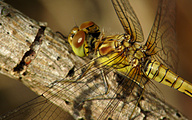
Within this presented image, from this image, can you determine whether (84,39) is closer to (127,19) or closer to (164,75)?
(127,19)

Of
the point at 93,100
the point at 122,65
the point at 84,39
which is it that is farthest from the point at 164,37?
the point at 93,100

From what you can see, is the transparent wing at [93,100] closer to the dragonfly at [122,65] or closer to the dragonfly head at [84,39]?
the dragonfly at [122,65]

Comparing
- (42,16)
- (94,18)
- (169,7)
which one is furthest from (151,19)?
(42,16)

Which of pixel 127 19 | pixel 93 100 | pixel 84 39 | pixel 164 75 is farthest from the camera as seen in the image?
pixel 127 19

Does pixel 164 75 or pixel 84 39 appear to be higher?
pixel 164 75

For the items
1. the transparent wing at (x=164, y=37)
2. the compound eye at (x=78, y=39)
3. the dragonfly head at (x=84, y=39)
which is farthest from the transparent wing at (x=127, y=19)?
the compound eye at (x=78, y=39)

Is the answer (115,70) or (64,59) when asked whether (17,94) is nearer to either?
(64,59)
